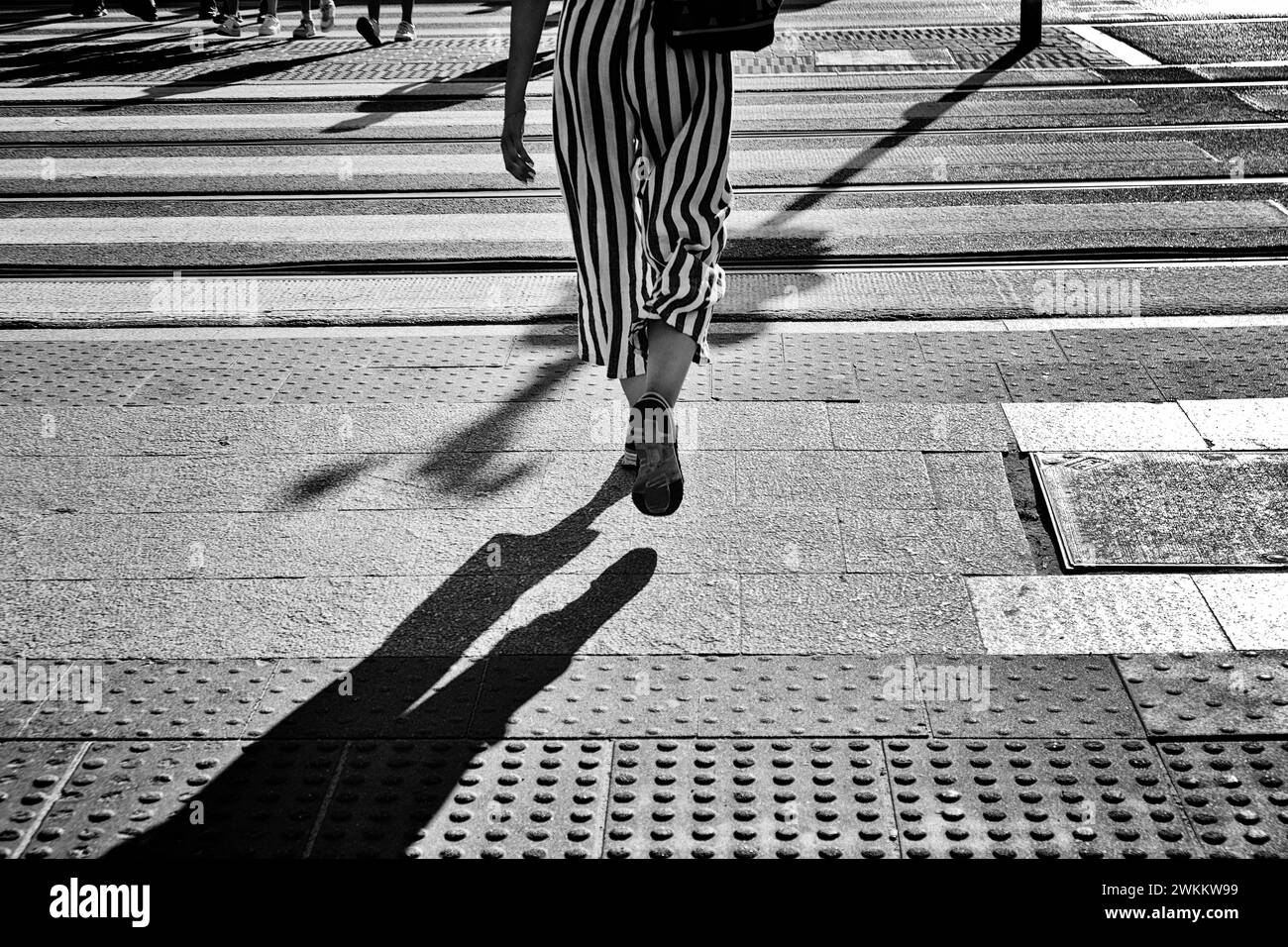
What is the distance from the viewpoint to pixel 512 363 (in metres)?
5.29

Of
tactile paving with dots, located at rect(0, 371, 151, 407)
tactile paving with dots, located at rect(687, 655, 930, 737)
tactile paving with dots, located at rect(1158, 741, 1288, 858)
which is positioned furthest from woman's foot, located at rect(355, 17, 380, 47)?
tactile paving with dots, located at rect(1158, 741, 1288, 858)

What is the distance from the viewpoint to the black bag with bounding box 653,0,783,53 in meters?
3.43

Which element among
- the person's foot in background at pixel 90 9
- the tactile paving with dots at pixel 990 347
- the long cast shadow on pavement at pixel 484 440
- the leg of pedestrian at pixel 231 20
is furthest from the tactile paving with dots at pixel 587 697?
the person's foot in background at pixel 90 9

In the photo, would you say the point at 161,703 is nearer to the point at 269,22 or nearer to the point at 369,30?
the point at 369,30

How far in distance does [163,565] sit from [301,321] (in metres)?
2.32

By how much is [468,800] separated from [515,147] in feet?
5.96

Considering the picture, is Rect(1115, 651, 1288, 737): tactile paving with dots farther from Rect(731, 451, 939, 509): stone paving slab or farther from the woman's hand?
the woman's hand

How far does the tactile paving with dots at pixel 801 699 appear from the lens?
118 inches

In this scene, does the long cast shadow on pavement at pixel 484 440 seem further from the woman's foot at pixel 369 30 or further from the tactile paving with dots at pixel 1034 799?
the woman's foot at pixel 369 30

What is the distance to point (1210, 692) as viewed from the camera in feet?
10.1

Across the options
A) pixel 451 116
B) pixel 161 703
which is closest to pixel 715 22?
pixel 161 703

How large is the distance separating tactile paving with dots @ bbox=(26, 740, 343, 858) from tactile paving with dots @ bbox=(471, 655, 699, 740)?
0.37 m

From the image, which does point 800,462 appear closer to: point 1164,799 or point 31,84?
point 1164,799
